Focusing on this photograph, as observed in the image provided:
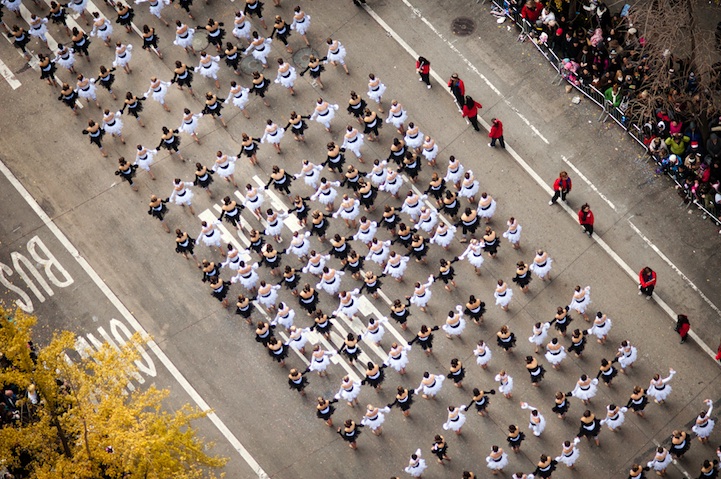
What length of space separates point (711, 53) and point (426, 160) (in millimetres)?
9825

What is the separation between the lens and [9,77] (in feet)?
162

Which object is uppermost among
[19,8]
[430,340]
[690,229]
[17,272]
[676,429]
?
[19,8]

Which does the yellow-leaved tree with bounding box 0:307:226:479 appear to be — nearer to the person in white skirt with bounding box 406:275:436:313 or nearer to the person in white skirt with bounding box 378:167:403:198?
the person in white skirt with bounding box 406:275:436:313

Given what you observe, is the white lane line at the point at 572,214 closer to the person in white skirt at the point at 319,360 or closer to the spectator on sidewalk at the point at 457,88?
the spectator on sidewalk at the point at 457,88

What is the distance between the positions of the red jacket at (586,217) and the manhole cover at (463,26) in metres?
8.66

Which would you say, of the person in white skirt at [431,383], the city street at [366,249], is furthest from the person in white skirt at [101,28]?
the person in white skirt at [431,383]

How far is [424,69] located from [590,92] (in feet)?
18.3

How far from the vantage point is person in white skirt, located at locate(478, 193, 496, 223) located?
43.9m

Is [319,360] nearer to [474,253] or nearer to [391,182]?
[474,253]

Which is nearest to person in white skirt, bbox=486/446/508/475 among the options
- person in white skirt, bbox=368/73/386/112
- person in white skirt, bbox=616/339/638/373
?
person in white skirt, bbox=616/339/638/373

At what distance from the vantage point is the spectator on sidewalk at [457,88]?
46.1 metres

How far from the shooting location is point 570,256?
44.0 m

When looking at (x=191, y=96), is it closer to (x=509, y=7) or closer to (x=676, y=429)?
(x=509, y=7)

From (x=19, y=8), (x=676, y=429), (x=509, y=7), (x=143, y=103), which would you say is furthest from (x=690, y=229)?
(x=19, y=8)
